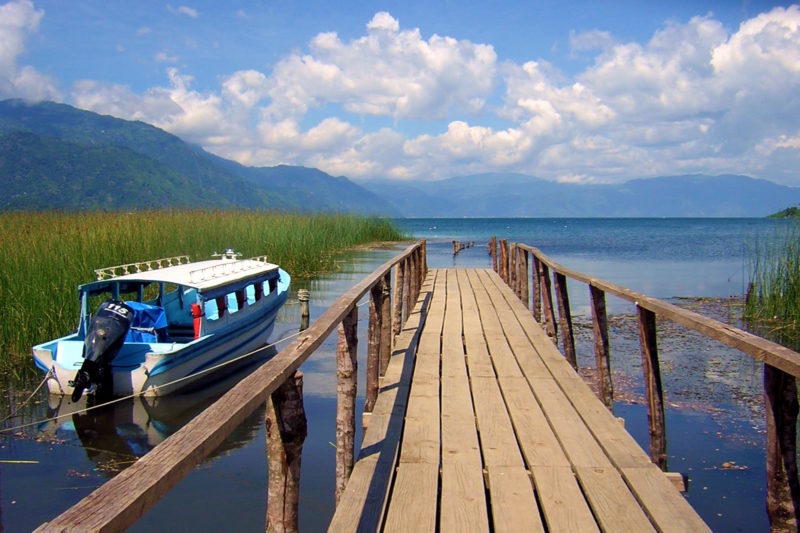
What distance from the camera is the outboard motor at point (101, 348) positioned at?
8.55 metres

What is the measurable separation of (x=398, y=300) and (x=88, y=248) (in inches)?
300

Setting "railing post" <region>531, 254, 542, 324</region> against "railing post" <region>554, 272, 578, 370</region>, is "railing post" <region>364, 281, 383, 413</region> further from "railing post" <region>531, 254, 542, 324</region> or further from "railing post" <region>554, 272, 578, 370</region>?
"railing post" <region>531, 254, 542, 324</region>

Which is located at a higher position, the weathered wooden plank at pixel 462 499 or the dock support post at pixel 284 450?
the dock support post at pixel 284 450

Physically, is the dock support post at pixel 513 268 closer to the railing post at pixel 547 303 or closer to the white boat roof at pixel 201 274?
the railing post at pixel 547 303

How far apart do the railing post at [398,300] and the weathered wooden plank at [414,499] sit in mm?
4618

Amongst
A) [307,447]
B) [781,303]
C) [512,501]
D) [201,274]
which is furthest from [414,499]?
[781,303]

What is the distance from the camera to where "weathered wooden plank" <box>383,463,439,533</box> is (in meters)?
3.35

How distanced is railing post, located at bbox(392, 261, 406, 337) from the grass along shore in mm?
5859

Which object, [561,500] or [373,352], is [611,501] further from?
[373,352]

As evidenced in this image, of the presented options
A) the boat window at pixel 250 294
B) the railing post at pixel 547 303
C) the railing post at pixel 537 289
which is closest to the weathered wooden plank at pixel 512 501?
the railing post at pixel 547 303

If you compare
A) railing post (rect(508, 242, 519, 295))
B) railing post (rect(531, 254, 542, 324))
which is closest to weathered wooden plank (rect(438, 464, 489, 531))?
railing post (rect(531, 254, 542, 324))

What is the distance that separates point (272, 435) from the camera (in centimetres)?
298

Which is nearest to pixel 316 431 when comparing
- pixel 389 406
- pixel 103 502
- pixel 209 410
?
pixel 389 406

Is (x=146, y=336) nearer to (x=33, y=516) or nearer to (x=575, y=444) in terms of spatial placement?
(x=33, y=516)
